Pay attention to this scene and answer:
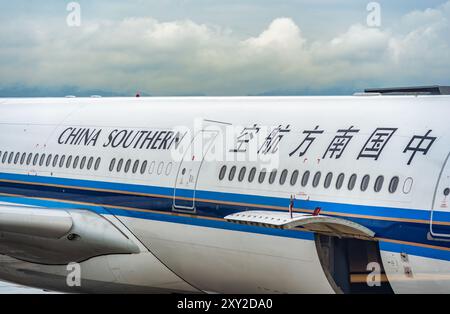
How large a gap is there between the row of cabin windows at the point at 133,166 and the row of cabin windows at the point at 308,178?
5.10ft

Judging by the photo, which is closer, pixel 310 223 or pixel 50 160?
pixel 310 223

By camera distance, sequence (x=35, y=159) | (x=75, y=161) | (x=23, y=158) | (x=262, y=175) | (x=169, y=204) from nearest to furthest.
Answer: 1. (x=262, y=175)
2. (x=169, y=204)
3. (x=75, y=161)
4. (x=35, y=159)
5. (x=23, y=158)

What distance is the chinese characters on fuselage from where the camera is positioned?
13703 millimetres

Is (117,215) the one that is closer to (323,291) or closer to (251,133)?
(251,133)

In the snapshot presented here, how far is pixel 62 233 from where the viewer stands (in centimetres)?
1850

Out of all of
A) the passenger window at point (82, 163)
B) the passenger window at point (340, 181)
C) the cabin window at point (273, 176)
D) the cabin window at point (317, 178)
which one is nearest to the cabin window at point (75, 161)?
the passenger window at point (82, 163)

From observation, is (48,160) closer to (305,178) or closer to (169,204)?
(169,204)

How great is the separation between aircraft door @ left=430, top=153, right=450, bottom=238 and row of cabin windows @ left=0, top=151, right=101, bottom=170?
7907mm

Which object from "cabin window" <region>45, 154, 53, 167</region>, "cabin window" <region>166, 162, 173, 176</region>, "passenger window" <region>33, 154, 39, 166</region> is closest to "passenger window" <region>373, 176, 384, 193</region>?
"cabin window" <region>166, 162, 173, 176</region>

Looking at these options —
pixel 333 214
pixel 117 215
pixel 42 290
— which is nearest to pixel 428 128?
pixel 333 214

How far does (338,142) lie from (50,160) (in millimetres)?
7460

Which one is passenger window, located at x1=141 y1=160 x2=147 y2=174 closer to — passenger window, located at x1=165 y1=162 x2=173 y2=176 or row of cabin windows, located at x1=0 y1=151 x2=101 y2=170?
passenger window, located at x1=165 y1=162 x2=173 y2=176

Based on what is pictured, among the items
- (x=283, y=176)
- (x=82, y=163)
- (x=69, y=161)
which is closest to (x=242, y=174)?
(x=283, y=176)

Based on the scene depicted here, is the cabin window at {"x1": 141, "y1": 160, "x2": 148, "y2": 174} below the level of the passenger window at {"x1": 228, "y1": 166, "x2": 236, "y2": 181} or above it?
above
